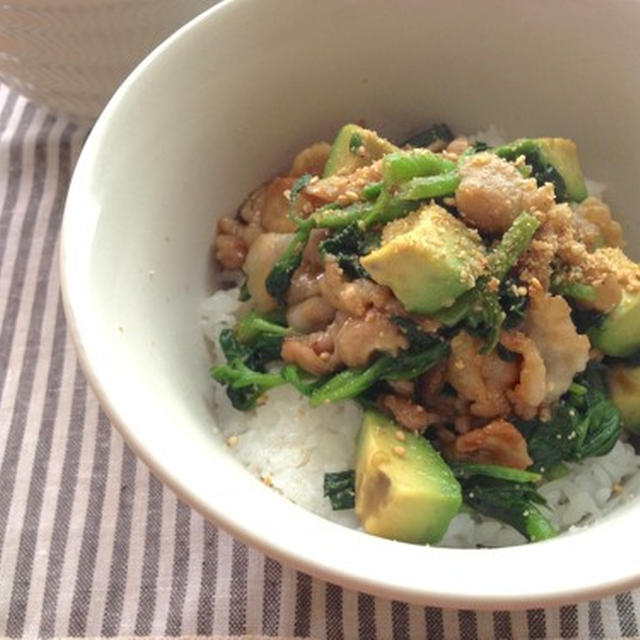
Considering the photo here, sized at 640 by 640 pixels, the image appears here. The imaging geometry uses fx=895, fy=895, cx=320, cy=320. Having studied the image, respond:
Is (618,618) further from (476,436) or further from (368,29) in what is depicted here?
(368,29)

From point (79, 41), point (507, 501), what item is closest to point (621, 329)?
point (507, 501)

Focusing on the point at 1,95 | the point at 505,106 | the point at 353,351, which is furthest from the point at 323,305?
the point at 1,95

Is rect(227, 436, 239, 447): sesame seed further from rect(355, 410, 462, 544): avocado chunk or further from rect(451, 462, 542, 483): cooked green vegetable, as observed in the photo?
rect(451, 462, 542, 483): cooked green vegetable

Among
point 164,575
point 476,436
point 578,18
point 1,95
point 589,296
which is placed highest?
point 578,18

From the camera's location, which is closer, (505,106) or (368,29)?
(368,29)

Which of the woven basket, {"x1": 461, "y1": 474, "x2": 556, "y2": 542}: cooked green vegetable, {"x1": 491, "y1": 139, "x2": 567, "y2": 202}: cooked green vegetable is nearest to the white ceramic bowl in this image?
{"x1": 461, "y1": 474, "x2": 556, "y2": 542}: cooked green vegetable

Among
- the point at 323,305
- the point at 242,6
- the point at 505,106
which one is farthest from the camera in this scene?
the point at 505,106
